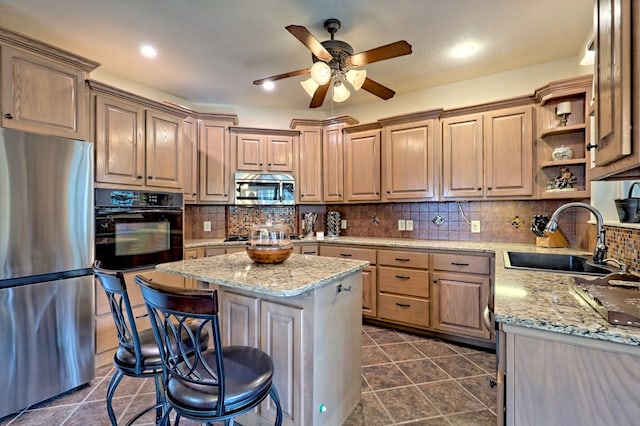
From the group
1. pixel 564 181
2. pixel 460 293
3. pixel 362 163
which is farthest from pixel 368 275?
pixel 564 181

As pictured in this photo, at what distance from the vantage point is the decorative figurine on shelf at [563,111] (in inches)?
103

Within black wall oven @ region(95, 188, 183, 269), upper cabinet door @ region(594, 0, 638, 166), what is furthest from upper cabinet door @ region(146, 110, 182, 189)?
upper cabinet door @ region(594, 0, 638, 166)

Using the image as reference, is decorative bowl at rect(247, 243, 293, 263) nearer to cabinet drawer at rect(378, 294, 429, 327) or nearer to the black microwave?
cabinet drawer at rect(378, 294, 429, 327)

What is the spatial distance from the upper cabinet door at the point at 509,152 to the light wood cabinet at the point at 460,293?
77 centimetres

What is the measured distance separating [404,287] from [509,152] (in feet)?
5.44

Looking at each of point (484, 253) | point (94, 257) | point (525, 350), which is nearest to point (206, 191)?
point (94, 257)

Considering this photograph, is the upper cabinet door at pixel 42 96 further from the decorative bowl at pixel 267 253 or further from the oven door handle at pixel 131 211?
the decorative bowl at pixel 267 253

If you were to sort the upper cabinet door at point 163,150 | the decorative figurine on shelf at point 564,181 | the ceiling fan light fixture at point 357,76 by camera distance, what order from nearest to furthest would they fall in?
the ceiling fan light fixture at point 357,76 < the decorative figurine on shelf at point 564,181 < the upper cabinet door at point 163,150

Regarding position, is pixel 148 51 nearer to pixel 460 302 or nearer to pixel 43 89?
pixel 43 89

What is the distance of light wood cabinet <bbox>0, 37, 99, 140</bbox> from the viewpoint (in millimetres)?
1858

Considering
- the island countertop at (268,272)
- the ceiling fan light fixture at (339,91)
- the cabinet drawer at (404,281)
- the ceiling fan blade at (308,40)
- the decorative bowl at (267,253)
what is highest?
the ceiling fan blade at (308,40)

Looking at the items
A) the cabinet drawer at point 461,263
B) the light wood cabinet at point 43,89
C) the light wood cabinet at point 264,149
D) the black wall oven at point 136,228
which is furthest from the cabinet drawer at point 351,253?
the light wood cabinet at point 43,89

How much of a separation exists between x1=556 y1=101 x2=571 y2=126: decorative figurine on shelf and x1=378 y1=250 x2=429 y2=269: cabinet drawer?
1.67 m

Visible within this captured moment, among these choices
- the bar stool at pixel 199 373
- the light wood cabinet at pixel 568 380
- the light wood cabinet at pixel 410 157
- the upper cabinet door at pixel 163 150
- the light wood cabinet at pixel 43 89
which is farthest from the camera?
the light wood cabinet at pixel 410 157
